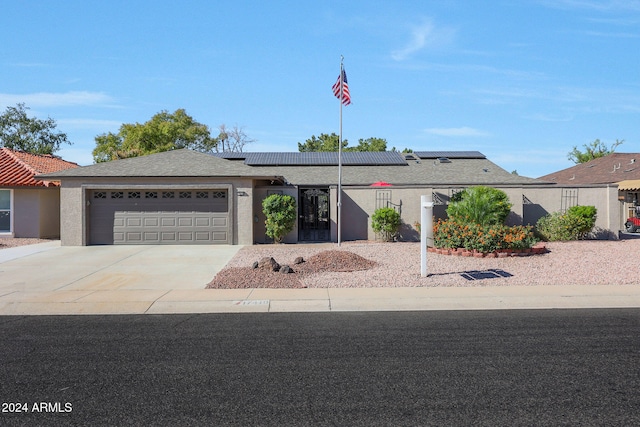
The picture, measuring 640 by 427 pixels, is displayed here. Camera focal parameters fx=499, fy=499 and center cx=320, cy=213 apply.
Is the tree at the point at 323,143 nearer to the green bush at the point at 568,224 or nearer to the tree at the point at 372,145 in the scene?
the tree at the point at 372,145

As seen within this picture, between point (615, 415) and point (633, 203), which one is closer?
point (615, 415)

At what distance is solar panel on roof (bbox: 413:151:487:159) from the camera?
29.5 metres

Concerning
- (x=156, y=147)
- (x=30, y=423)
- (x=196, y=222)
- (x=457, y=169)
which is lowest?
(x=30, y=423)

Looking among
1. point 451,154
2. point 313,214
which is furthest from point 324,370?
point 451,154

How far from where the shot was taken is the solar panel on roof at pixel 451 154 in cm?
2948

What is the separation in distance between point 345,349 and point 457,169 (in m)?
22.2

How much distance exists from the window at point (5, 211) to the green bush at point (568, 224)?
22874 millimetres

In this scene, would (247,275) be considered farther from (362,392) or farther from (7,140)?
(7,140)

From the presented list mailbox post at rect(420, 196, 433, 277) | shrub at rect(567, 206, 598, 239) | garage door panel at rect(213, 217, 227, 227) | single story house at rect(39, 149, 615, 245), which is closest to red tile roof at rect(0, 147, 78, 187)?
single story house at rect(39, 149, 615, 245)

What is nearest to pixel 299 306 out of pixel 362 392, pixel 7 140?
pixel 362 392

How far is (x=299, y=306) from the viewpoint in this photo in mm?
9352

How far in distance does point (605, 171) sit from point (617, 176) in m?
3.23

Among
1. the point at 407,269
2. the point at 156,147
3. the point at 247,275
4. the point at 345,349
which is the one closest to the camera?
the point at 345,349

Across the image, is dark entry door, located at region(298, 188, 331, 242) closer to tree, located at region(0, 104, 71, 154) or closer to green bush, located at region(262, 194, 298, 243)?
green bush, located at region(262, 194, 298, 243)
